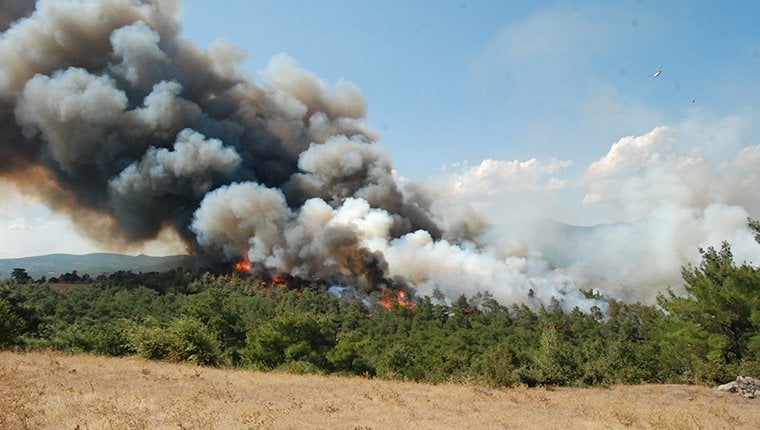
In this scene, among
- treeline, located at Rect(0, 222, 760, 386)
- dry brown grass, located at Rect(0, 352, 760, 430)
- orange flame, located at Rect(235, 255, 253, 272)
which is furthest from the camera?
orange flame, located at Rect(235, 255, 253, 272)

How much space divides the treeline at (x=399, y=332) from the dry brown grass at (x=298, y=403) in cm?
345

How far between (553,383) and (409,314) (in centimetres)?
5053

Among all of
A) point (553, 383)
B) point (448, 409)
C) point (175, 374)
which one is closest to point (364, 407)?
point (448, 409)

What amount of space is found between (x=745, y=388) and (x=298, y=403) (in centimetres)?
1464

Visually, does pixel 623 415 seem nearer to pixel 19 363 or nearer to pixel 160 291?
pixel 19 363

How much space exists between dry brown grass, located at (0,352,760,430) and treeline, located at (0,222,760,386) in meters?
3.45

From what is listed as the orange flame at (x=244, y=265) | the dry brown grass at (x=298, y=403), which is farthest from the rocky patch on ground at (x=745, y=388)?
the orange flame at (x=244, y=265)

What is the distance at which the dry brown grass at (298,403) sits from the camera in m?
10.1

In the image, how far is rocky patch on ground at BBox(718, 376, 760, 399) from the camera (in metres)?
15.6

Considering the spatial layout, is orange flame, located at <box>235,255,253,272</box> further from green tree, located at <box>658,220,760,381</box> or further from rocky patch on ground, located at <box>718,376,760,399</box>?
rocky patch on ground, located at <box>718,376,760,399</box>

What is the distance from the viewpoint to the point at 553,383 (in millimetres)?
19281

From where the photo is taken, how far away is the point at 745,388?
1609cm

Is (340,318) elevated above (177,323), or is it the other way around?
(177,323)

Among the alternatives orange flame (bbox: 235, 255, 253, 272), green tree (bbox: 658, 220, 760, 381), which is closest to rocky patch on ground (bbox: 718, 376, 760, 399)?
green tree (bbox: 658, 220, 760, 381)
